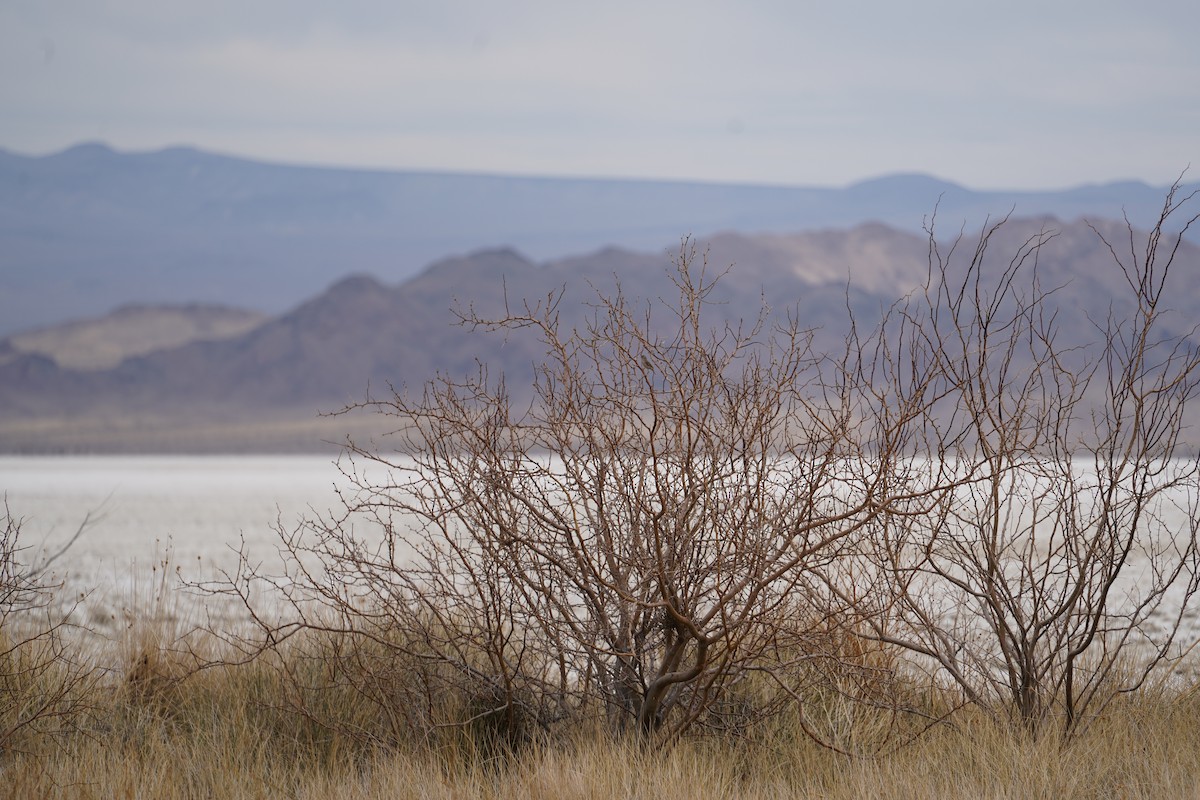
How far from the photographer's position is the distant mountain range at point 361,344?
5603 cm

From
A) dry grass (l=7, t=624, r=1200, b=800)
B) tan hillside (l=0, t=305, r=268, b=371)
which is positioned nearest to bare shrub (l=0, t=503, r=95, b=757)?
dry grass (l=7, t=624, r=1200, b=800)

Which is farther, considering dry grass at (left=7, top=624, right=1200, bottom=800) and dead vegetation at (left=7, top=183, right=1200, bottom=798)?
dead vegetation at (left=7, top=183, right=1200, bottom=798)

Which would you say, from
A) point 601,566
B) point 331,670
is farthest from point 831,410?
point 331,670

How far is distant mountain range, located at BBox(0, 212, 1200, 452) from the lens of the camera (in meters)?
56.0

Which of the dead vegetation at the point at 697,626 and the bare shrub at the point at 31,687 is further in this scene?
the bare shrub at the point at 31,687

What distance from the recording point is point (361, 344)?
6384cm

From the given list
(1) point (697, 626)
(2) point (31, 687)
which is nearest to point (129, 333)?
(2) point (31, 687)

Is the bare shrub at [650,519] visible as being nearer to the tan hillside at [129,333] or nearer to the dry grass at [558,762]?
the dry grass at [558,762]

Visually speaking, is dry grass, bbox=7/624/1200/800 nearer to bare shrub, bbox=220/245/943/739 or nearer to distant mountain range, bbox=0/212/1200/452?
bare shrub, bbox=220/245/943/739

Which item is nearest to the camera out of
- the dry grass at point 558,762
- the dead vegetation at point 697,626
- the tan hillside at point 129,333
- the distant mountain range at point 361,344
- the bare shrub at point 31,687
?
the dry grass at point 558,762

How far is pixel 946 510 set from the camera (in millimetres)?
5375

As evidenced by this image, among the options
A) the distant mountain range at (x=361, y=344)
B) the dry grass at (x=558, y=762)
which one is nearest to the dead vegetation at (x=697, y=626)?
the dry grass at (x=558, y=762)

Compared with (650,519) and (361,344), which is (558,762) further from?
(361,344)

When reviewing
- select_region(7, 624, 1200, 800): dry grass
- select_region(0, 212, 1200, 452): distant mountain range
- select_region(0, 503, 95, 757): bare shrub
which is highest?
select_region(0, 212, 1200, 452): distant mountain range
